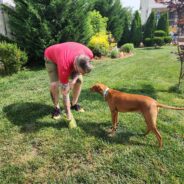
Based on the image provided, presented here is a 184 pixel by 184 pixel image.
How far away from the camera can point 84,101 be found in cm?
443

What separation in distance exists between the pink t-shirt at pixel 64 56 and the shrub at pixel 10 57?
3660 mm

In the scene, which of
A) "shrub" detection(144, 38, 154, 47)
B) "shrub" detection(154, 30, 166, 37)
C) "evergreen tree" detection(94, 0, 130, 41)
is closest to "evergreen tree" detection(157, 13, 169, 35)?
"shrub" detection(154, 30, 166, 37)

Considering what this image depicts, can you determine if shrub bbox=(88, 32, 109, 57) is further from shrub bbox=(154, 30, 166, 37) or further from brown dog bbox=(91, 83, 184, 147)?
shrub bbox=(154, 30, 166, 37)

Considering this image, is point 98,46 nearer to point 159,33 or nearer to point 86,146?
point 86,146

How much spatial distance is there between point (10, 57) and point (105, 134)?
4807 millimetres

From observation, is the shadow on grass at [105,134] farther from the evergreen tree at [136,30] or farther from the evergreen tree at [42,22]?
the evergreen tree at [136,30]

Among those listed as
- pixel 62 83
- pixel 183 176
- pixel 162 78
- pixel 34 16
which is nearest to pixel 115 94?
pixel 62 83

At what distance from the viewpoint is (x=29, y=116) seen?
378 centimetres

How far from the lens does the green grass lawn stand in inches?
96.2

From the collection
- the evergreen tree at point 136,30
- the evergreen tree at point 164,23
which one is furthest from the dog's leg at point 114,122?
the evergreen tree at point 164,23

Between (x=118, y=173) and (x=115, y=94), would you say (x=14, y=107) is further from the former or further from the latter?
(x=118, y=173)

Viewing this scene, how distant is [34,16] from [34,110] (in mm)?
4971

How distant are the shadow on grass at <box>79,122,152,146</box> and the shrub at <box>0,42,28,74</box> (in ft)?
14.1

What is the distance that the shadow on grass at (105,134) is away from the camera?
3.04 meters
